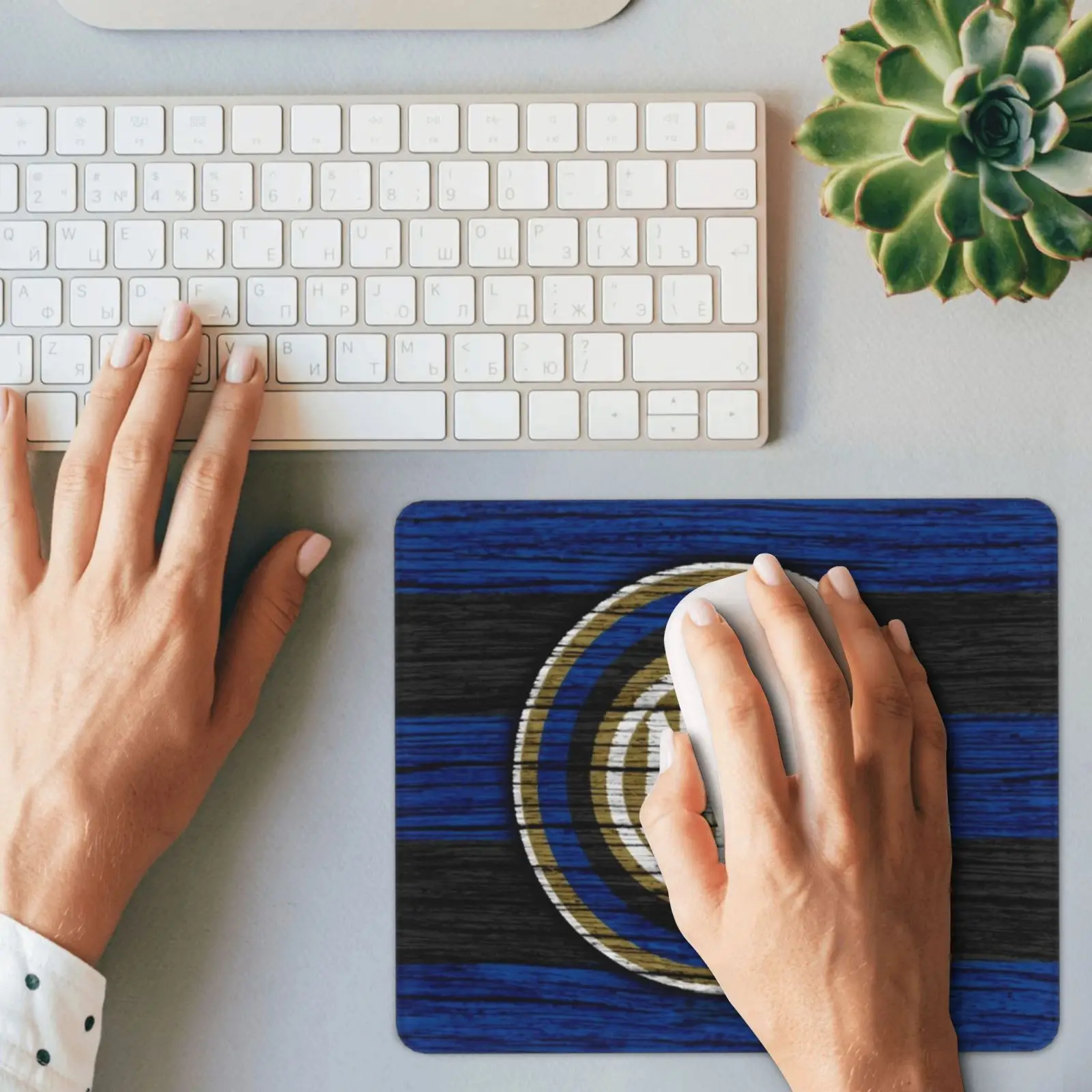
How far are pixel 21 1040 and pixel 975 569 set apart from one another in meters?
0.71

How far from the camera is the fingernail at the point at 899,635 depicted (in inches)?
27.1

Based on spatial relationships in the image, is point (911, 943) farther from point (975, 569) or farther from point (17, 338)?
point (17, 338)

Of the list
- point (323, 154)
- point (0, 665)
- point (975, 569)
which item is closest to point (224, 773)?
point (0, 665)

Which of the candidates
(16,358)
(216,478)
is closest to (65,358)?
(16,358)

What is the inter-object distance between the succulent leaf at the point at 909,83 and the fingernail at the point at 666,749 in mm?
448

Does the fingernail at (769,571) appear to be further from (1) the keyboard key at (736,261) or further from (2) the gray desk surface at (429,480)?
(1) the keyboard key at (736,261)

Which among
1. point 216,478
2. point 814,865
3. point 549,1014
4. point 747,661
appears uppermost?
point 216,478

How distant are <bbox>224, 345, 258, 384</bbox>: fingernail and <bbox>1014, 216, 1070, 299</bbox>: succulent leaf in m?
0.53

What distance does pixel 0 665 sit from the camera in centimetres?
66

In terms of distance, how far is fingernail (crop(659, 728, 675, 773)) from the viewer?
68 cm

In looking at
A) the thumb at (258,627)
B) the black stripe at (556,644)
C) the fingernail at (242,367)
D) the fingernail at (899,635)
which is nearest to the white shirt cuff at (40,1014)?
the thumb at (258,627)

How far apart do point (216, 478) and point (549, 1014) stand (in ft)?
1.46

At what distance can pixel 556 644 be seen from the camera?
2.29ft

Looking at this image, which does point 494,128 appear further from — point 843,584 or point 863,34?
point 843,584
